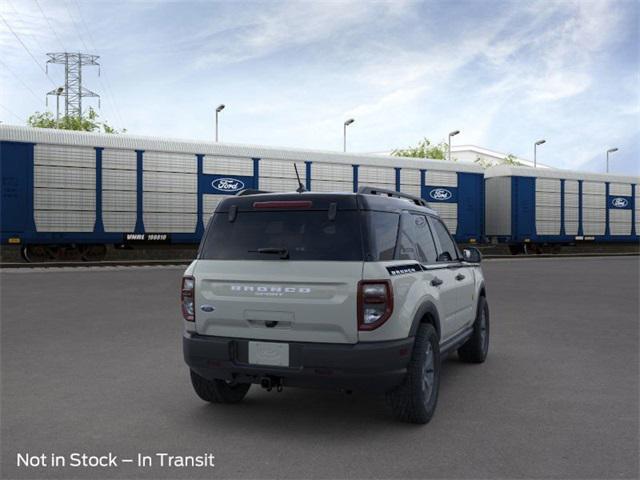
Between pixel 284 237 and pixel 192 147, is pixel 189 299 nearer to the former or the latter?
pixel 284 237

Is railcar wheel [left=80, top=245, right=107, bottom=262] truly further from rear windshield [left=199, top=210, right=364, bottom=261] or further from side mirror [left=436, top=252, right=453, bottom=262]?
rear windshield [left=199, top=210, right=364, bottom=261]

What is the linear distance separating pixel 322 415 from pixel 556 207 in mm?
29603

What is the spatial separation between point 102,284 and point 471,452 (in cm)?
1306

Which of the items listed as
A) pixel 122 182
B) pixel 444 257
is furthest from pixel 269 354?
pixel 122 182

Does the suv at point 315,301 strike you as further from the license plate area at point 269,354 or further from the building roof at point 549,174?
the building roof at point 549,174

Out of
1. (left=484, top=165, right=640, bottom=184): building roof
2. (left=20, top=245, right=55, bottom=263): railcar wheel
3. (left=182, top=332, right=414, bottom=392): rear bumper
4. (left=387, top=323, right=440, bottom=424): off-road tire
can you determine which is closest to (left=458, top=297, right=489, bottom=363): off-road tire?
(left=387, top=323, right=440, bottom=424): off-road tire

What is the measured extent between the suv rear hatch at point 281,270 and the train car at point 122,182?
18264 millimetres

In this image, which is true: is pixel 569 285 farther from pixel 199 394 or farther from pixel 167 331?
pixel 199 394

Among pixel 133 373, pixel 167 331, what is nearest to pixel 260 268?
pixel 133 373

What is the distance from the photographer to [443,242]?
6387 mm

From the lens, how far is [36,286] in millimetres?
14859

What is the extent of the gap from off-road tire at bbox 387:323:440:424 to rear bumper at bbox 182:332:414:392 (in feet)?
0.50

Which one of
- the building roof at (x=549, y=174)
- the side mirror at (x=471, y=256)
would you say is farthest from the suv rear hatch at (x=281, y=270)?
the building roof at (x=549, y=174)

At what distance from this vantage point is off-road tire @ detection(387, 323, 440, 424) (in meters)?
4.61
